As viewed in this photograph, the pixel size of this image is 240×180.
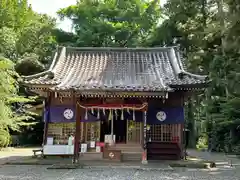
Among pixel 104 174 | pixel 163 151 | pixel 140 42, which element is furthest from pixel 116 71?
pixel 140 42

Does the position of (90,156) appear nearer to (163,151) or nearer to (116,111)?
(116,111)

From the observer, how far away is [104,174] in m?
9.61

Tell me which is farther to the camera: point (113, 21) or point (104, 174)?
point (113, 21)

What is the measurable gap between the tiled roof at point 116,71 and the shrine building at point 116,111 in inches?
1.7

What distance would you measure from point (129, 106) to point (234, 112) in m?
7.60

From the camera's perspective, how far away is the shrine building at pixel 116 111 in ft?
40.9

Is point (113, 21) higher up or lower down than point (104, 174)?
higher up

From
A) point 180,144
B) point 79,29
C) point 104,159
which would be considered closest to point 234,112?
point 180,144

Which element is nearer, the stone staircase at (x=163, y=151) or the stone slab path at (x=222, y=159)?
the stone staircase at (x=163, y=151)

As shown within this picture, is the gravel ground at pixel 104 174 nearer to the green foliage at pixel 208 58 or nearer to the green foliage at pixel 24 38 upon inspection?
the green foliage at pixel 208 58

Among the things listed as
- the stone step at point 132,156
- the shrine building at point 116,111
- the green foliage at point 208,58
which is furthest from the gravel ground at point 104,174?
the green foliage at point 208,58

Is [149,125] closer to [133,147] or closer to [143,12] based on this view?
[133,147]

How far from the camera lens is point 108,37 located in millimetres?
→ 30516

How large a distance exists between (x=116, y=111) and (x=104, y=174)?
13.1 ft
